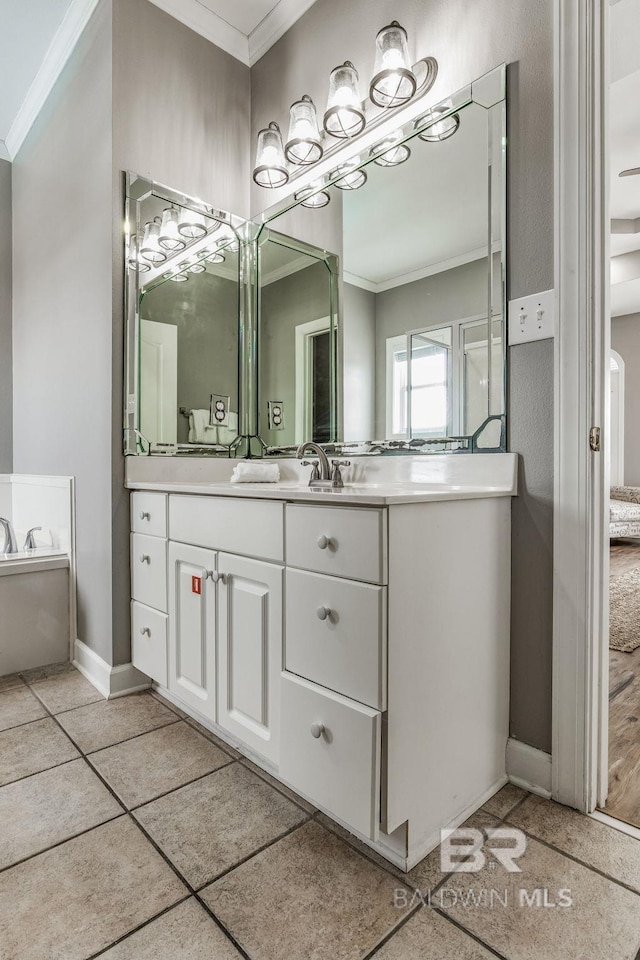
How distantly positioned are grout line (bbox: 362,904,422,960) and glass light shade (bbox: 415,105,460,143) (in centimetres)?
193

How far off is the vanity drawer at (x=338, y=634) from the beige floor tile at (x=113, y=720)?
2.58ft

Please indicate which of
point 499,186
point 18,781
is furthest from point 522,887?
point 499,186

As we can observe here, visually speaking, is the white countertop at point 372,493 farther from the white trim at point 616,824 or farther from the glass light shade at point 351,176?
the glass light shade at point 351,176

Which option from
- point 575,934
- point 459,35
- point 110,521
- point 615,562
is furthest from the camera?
point 615,562

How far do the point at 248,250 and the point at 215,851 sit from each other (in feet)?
7.32

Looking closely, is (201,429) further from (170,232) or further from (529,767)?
(529,767)

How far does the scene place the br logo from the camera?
112 cm

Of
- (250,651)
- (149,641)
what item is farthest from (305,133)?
(149,641)

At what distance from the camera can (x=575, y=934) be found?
0.96m

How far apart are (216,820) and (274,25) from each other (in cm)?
290

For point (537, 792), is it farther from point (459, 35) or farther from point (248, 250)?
point (248, 250)

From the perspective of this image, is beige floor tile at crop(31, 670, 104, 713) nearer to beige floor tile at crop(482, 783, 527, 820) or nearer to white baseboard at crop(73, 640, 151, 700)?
white baseboard at crop(73, 640, 151, 700)

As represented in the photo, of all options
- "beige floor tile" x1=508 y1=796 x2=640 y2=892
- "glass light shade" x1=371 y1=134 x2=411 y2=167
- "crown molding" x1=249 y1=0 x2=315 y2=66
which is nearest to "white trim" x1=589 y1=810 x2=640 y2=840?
"beige floor tile" x1=508 y1=796 x2=640 y2=892

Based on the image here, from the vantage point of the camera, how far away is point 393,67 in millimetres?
1604
